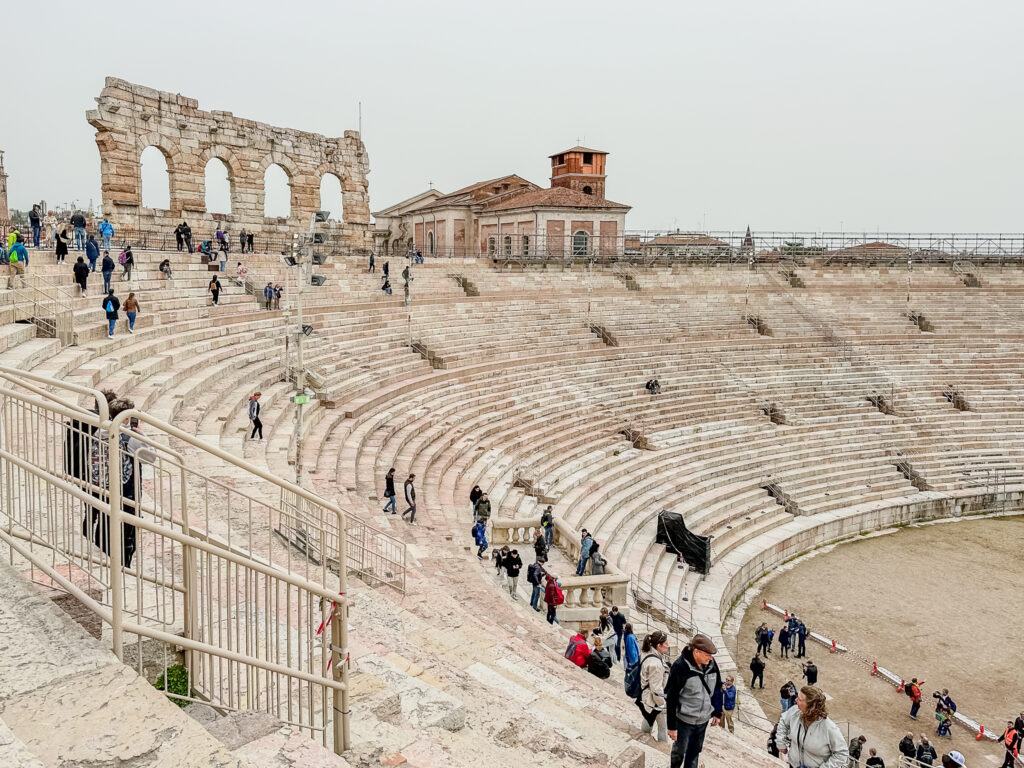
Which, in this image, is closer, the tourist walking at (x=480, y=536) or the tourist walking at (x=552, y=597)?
the tourist walking at (x=552, y=597)

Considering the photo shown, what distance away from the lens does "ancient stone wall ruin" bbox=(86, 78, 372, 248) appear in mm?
25484

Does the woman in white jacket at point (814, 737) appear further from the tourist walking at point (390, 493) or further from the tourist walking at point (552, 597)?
the tourist walking at point (390, 493)

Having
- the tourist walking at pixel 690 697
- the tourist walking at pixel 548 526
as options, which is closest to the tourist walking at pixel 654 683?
the tourist walking at pixel 690 697

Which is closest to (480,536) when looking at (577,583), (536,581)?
(536,581)

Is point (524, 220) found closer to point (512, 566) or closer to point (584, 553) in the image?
point (584, 553)

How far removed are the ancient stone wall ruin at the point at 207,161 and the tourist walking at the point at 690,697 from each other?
2537cm

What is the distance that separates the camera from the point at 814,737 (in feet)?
16.9

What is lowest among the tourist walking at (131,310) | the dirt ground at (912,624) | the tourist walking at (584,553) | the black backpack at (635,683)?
the dirt ground at (912,624)

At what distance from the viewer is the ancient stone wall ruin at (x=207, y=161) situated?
83.6ft

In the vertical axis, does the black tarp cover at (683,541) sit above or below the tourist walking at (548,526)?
below

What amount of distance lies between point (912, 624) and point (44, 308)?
1866 cm

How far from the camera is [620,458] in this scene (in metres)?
21.4

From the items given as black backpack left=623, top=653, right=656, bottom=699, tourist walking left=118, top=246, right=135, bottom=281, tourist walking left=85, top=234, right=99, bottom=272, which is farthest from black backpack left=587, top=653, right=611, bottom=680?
tourist walking left=118, top=246, right=135, bottom=281

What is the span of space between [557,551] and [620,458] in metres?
6.13
